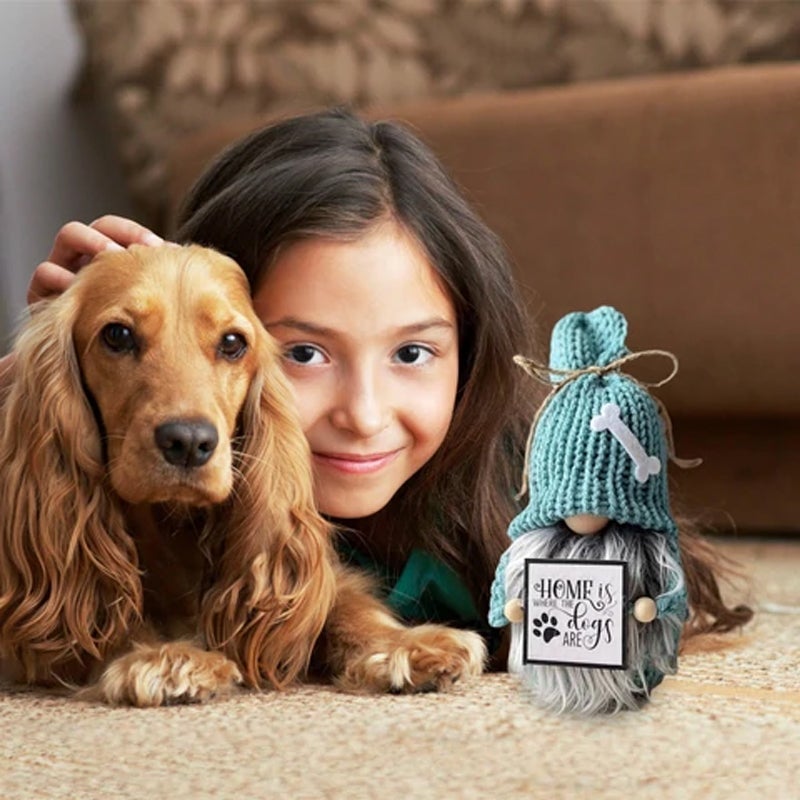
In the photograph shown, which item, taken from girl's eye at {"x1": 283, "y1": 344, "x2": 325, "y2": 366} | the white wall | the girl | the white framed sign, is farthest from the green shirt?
the white wall

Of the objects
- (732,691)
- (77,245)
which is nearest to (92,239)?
Answer: (77,245)

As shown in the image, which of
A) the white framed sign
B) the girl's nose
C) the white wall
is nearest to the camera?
the white framed sign

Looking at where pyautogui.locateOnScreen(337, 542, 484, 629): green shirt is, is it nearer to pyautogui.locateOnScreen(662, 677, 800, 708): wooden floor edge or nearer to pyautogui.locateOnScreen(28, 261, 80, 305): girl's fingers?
pyautogui.locateOnScreen(662, 677, 800, 708): wooden floor edge

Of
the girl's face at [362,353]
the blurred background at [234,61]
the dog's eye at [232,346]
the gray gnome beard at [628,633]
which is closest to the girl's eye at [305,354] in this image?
the girl's face at [362,353]

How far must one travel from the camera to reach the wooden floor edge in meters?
1.11

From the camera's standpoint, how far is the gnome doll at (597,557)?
3.34 ft

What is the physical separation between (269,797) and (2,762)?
0.72 ft

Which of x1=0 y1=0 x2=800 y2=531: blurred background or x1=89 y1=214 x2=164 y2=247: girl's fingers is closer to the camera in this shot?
x1=89 y1=214 x2=164 y2=247: girl's fingers

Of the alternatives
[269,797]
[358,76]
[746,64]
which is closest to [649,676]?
[269,797]

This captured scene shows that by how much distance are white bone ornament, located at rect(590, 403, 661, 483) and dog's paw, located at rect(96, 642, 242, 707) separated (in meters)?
0.37

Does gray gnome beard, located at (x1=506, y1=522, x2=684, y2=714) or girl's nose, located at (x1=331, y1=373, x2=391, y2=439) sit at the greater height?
girl's nose, located at (x1=331, y1=373, x2=391, y2=439)

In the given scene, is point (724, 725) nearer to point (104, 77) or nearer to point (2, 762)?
point (2, 762)

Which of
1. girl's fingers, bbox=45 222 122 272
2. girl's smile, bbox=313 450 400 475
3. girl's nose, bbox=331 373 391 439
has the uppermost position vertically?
girl's fingers, bbox=45 222 122 272

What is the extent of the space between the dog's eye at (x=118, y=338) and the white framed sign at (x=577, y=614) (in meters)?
0.38
